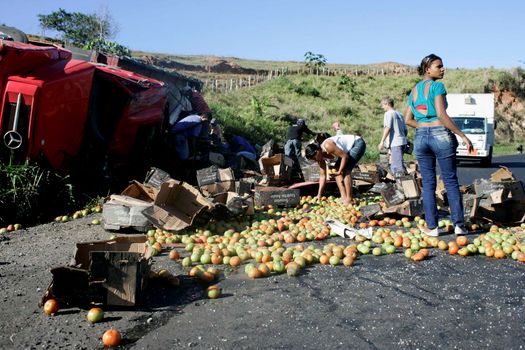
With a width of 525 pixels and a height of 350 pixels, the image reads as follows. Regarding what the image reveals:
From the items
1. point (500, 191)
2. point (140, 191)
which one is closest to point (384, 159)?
point (500, 191)

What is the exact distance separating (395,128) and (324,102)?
2959 centimetres

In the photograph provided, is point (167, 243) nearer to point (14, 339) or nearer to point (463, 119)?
point (14, 339)

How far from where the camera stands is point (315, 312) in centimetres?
364

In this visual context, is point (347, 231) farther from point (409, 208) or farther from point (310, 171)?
point (310, 171)

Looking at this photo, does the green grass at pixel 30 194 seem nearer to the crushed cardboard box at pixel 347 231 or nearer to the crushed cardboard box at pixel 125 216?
the crushed cardboard box at pixel 125 216

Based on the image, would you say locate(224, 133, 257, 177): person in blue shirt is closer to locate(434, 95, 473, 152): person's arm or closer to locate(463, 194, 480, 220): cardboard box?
locate(463, 194, 480, 220): cardboard box

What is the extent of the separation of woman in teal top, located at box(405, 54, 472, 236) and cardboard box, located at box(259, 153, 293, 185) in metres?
4.19

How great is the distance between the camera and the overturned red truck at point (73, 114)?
727 cm

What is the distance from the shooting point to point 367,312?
11.9 ft

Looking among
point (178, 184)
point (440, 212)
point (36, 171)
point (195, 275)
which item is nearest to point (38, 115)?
point (36, 171)

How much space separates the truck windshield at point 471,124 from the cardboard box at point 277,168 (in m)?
13.3

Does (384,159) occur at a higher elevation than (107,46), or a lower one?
lower

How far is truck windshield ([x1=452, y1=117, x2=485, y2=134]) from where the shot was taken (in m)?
20.8

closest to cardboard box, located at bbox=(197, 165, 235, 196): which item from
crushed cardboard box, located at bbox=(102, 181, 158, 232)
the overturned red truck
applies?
the overturned red truck
